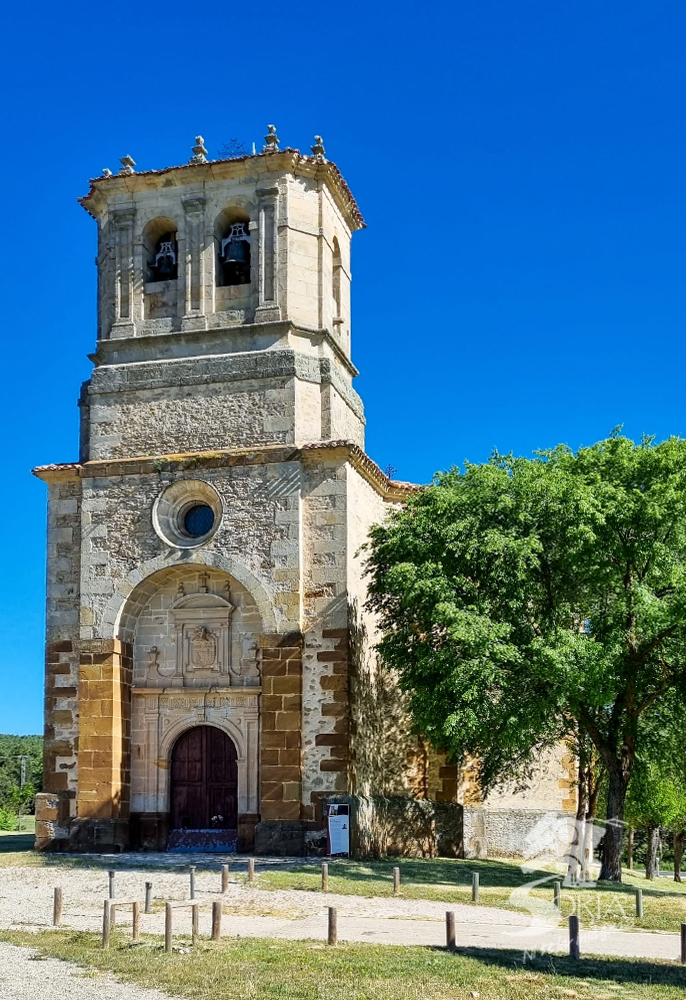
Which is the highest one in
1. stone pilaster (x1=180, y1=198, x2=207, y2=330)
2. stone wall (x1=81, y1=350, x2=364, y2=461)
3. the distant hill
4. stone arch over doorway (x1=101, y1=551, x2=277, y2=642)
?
stone pilaster (x1=180, y1=198, x2=207, y2=330)

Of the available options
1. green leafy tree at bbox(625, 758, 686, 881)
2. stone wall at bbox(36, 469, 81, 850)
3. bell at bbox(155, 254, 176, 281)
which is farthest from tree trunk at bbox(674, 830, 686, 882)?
bell at bbox(155, 254, 176, 281)

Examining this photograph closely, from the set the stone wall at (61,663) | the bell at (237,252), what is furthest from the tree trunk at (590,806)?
the bell at (237,252)

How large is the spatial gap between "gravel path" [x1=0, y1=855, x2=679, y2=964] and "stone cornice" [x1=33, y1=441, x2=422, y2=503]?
826cm

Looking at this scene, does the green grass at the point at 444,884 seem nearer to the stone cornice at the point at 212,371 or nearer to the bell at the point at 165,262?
the stone cornice at the point at 212,371

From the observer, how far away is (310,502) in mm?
23875

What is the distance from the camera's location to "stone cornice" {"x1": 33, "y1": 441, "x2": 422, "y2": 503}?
23844 millimetres

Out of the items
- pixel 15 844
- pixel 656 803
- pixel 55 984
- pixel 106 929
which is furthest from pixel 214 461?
pixel 656 803

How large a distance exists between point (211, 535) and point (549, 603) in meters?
6.95

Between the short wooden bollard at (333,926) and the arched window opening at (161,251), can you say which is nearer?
the short wooden bollard at (333,926)

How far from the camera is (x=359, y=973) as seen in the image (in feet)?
40.6

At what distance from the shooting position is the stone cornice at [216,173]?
25688mm

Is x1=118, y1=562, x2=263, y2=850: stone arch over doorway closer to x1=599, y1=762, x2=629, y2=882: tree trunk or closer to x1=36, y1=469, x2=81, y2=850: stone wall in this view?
x1=36, y1=469, x2=81, y2=850: stone wall

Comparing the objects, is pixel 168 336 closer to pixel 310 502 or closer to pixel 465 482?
pixel 310 502

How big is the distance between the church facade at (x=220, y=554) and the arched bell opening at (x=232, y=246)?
53mm
